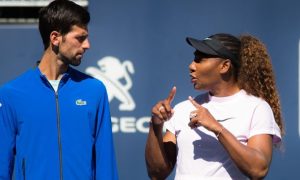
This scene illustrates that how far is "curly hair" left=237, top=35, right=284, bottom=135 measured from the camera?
→ 3.07 m

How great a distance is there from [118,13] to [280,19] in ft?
3.67

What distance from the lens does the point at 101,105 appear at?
2.91 m

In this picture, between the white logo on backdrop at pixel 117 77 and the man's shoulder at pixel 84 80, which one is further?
A: the white logo on backdrop at pixel 117 77

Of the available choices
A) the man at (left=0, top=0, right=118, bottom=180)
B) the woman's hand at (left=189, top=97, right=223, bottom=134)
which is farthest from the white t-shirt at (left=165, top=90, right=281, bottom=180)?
the man at (left=0, top=0, right=118, bottom=180)

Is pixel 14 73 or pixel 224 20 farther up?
pixel 224 20

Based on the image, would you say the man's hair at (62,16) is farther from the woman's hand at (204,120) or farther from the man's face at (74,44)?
the woman's hand at (204,120)

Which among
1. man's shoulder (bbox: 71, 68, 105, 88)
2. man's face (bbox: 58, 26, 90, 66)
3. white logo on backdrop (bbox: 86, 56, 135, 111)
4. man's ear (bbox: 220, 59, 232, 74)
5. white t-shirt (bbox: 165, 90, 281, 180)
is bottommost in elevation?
white logo on backdrop (bbox: 86, 56, 135, 111)

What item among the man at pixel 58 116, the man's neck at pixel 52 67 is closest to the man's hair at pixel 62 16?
the man at pixel 58 116

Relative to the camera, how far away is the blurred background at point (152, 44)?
5066 millimetres

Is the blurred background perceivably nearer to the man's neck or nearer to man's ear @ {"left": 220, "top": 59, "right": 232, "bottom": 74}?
man's ear @ {"left": 220, "top": 59, "right": 232, "bottom": 74}

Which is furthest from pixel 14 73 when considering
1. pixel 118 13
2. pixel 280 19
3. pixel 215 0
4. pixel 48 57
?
pixel 48 57

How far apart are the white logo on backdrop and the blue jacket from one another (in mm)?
2218

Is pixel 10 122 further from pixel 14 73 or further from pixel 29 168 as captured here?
pixel 14 73

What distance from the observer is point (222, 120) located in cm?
297
